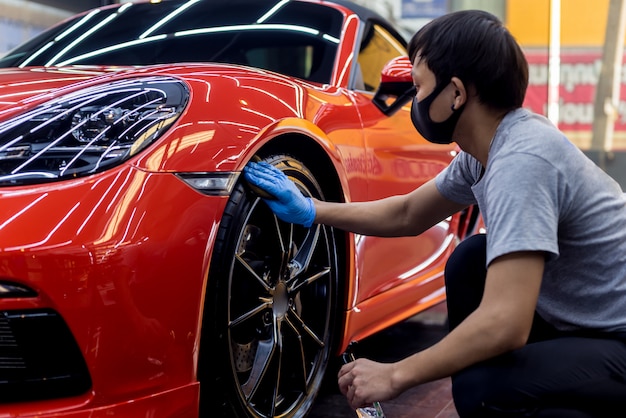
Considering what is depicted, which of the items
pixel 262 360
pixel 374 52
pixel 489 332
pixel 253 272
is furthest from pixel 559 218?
pixel 374 52

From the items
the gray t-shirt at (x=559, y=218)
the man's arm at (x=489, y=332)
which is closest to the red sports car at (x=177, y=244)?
the man's arm at (x=489, y=332)

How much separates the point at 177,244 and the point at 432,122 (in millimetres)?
599

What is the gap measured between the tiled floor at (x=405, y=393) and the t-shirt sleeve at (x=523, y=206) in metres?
1.26

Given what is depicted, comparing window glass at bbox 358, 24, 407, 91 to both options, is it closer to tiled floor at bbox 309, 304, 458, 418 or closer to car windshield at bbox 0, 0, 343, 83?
car windshield at bbox 0, 0, 343, 83

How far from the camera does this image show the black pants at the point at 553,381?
1.67 m

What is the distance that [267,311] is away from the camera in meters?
2.25

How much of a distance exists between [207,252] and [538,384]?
75cm

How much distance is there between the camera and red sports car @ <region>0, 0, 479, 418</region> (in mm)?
1723

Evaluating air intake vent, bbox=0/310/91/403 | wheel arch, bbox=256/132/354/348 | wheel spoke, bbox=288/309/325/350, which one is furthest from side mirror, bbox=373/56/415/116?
air intake vent, bbox=0/310/91/403

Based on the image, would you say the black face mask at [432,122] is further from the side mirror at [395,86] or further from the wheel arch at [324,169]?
the side mirror at [395,86]

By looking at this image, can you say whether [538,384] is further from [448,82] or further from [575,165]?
[448,82]

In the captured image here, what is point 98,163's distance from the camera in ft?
5.92

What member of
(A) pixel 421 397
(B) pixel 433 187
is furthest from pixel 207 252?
(A) pixel 421 397

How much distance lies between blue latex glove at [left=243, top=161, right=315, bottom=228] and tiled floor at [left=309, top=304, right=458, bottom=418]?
2.60ft
